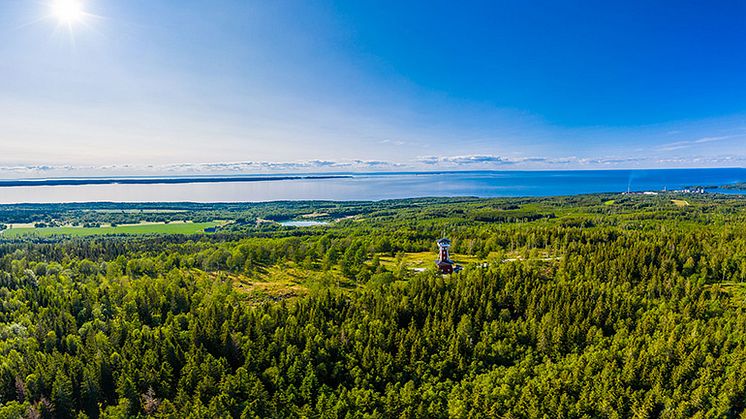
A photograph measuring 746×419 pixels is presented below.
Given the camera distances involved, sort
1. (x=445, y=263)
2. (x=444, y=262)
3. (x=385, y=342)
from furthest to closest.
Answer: (x=444, y=262), (x=445, y=263), (x=385, y=342)

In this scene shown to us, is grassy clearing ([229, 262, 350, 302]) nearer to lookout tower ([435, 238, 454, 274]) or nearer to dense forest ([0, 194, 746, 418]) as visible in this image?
dense forest ([0, 194, 746, 418])

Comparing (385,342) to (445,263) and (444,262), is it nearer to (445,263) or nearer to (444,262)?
(445,263)

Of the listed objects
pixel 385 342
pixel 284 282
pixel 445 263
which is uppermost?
pixel 445 263

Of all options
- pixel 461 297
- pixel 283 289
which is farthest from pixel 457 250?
pixel 283 289

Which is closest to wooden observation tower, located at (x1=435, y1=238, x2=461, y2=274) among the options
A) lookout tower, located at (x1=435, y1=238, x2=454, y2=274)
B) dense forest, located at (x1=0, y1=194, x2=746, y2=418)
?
lookout tower, located at (x1=435, y1=238, x2=454, y2=274)

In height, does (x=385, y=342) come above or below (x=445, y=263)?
below

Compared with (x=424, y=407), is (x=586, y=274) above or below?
above

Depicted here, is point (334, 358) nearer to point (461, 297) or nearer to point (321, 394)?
point (321, 394)

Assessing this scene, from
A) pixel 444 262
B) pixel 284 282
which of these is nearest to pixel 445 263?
pixel 444 262

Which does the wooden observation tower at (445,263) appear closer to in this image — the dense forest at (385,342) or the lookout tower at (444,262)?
the lookout tower at (444,262)

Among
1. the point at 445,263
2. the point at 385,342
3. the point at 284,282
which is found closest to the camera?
the point at 385,342

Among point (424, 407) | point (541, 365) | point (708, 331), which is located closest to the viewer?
point (424, 407)
